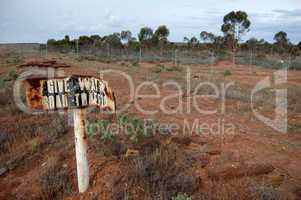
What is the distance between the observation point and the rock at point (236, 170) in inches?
152

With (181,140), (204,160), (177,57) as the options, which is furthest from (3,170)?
(177,57)

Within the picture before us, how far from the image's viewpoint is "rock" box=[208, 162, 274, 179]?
3854mm

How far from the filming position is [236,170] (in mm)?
3947

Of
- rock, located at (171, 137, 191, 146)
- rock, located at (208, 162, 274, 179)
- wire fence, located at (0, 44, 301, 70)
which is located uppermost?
wire fence, located at (0, 44, 301, 70)

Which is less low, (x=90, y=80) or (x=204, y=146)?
(x=90, y=80)

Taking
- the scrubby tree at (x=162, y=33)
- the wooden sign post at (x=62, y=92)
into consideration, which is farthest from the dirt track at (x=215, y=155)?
the scrubby tree at (x=162, y=33)

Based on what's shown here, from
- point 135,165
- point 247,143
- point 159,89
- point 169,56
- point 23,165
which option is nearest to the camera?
point 135,165

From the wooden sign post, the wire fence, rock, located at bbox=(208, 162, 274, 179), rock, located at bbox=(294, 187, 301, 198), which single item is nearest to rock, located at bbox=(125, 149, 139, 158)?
rock, located at bbox=(208, 162, 274, 179)

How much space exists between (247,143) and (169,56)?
28325 millimetres

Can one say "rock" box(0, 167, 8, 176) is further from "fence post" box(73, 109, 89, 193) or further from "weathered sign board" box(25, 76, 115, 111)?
"weathered sign board" box(25, 76, 115, 111)

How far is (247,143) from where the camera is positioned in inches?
198

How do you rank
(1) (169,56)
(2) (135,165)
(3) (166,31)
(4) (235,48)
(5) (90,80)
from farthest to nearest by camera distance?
(3) (166,31) → (4) (235,48) → (1) (169,56) → (2) (135,165) → (5) (90,80)

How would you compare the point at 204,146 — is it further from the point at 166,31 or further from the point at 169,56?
the point at 166,31

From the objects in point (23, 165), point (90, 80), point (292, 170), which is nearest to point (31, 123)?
point (23, 165)
